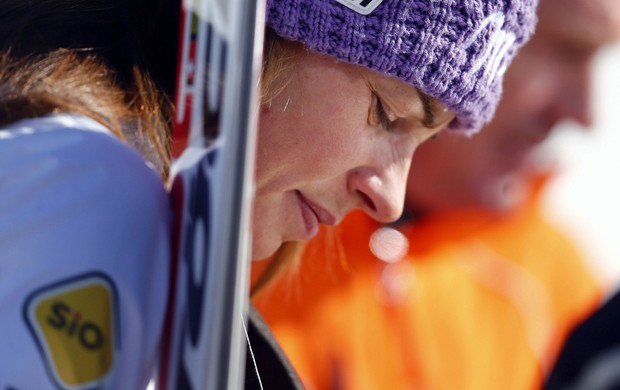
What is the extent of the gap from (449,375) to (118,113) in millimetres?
Result: 1842

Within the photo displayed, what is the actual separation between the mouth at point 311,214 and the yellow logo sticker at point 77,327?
533 mm

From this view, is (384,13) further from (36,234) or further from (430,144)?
(430,144)

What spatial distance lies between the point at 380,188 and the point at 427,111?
0.12 meters

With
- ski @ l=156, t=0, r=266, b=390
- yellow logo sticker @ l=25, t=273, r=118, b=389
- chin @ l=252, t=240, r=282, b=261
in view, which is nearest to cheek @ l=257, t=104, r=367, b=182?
chin @ l=252, t=240, r=282, b=261

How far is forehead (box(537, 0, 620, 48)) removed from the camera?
2.71 metres

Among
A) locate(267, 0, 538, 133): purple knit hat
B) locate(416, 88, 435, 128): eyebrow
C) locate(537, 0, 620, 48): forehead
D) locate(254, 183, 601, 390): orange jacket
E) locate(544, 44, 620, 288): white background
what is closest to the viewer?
locate(267, 0, 538, 133): purple knit hat

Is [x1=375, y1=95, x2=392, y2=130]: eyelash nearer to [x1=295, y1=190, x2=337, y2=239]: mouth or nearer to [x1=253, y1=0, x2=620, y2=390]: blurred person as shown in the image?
[x1=295, y1=190, x2=337, y2=239]: mouth

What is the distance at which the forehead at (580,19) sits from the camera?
→ 8.89 ft

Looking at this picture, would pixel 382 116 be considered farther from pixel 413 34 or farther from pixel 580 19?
pixel 580 19

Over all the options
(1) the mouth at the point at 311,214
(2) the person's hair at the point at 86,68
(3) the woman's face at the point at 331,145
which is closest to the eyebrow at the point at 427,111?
(3) the woman's face at the point at 331,145

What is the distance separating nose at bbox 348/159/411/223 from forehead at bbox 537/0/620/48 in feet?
5.17

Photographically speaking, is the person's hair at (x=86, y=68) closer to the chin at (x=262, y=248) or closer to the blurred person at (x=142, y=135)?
the blurred person at (x=142, y=135)

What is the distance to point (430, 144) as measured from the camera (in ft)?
8.97

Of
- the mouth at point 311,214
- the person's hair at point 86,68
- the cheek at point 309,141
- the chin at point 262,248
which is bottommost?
the chin at point 262,248
